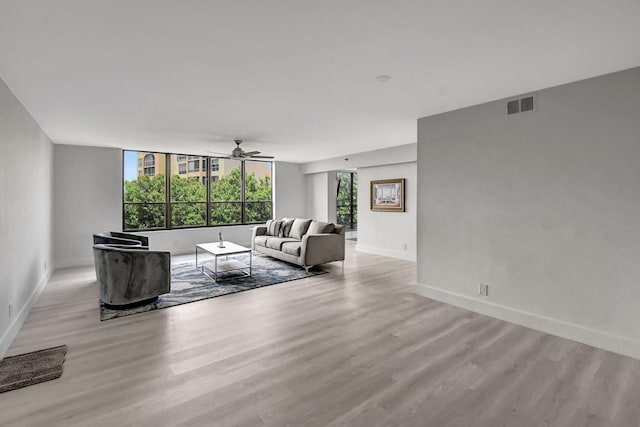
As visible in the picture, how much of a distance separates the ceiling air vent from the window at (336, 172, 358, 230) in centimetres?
→ 685

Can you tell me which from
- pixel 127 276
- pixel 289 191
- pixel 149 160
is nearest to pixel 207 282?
pixel 127 276

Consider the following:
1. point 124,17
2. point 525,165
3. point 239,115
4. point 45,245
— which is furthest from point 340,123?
point 45,245

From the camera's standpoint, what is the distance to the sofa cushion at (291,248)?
5.85 meters

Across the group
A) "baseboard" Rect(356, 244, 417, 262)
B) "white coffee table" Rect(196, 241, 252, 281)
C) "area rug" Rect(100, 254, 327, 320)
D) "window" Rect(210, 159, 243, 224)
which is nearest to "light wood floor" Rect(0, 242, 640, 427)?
"area rug" Rect(100, 254, 327, 320)

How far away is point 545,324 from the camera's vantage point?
124 inches

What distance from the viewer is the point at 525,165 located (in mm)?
3289

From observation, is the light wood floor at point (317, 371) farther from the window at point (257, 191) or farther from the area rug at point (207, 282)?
the window at point (257, 191)

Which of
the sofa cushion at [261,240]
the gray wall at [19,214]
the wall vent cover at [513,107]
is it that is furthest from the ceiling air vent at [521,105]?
the sofa cushion at [261,240]

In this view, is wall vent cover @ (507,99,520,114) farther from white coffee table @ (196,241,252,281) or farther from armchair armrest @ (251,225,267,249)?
armchair armrest @ (251,225,267,249)

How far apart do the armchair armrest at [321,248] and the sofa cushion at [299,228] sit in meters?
0.91

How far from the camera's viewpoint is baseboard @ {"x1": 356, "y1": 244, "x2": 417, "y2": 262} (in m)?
6.69

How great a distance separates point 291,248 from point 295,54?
4.05 metres

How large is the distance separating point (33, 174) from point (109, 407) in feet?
12.2

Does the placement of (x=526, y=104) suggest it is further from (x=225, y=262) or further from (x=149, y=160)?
(x=149, y=160)
